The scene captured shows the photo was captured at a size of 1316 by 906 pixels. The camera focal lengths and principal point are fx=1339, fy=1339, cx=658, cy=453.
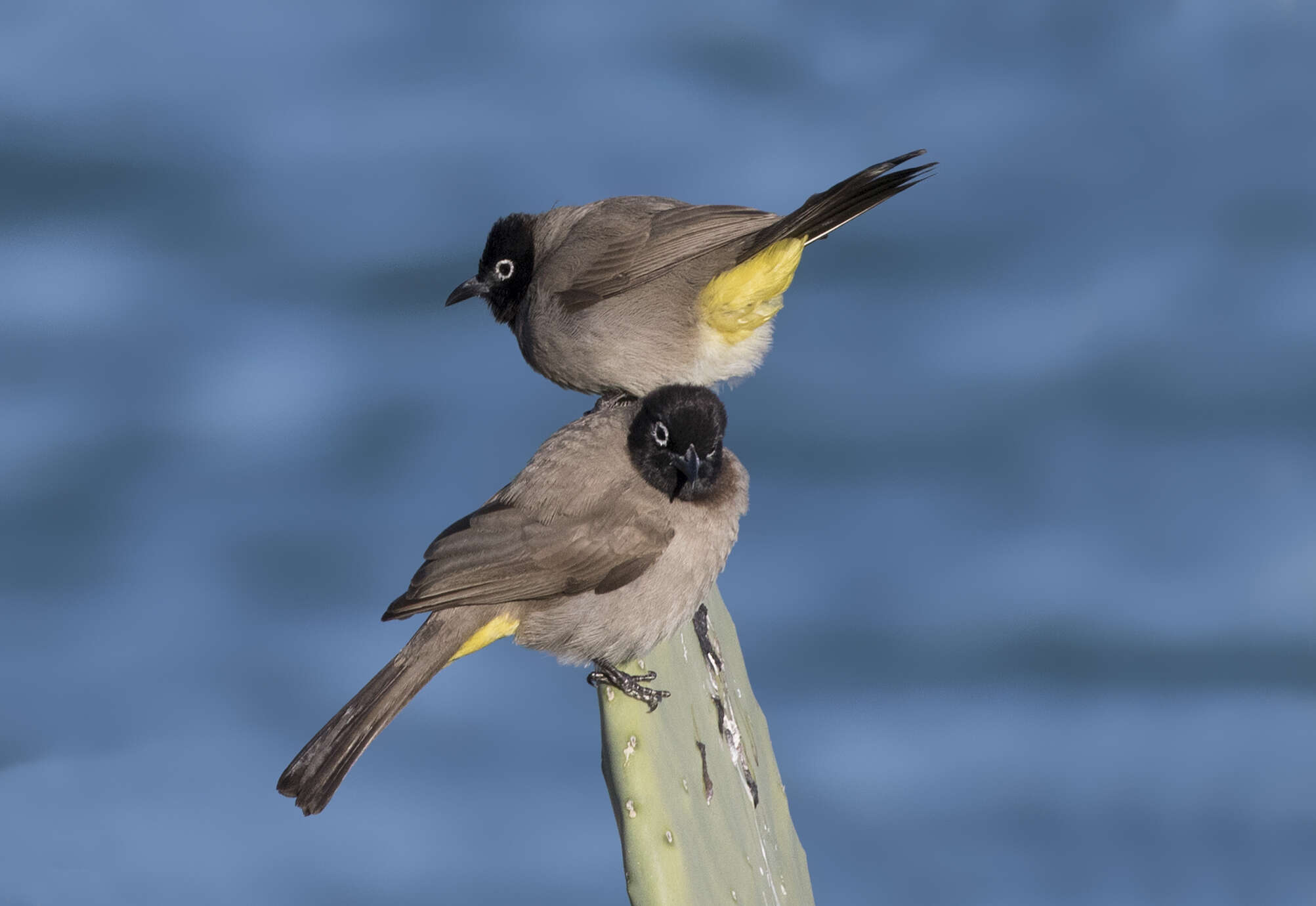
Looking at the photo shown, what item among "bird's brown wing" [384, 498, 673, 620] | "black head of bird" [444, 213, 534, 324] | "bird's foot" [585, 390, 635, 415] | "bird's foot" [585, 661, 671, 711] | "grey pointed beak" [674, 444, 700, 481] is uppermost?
"black head of bird" [444, 213, 534, 324]

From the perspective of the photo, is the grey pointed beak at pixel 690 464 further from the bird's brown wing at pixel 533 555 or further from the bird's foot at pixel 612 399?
the bird's foot at pixel 612 399

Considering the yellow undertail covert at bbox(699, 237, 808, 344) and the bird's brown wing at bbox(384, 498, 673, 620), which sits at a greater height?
the yellow undertail covert at bbox(699, 237, 808, 344)

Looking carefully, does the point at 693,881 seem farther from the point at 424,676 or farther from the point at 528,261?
the point at 528,261

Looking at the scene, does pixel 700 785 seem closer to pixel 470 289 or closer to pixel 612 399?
pixel 612 399

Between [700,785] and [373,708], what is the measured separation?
0.61m

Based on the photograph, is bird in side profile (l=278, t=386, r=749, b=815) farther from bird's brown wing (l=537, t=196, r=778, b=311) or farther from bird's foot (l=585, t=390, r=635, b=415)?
bird's brown wing (l=537, t=196, r=778, b=311)

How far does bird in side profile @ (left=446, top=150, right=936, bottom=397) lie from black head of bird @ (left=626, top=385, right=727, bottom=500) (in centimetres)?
23

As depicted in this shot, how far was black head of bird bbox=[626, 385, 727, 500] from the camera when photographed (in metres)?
2.56

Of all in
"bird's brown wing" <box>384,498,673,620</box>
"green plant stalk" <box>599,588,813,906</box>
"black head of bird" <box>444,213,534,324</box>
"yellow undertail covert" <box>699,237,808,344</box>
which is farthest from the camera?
"black head of bird" <box>444,213,534,324</box>

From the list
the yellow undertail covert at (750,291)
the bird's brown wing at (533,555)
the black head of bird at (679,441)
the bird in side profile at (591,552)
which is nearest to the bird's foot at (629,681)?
the bird in side profile at (591,552)

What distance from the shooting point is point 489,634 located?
253 cm

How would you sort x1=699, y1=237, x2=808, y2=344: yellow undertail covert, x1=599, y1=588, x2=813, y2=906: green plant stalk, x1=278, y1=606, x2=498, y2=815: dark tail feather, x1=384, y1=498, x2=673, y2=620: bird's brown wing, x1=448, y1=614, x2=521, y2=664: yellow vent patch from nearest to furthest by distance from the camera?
x1=599, y1=588, x2=813, y2=906: green plant stalk
x1=278, y1=606, x2=498, y2=815: dark tail feather
x1=384, y1=498, x2=673, y2=620: bird's brown wing
x1=448, y1=614, x2=521, y2=664: yellow vent patch
x1=699, y1=237, x2=808, y2=344: yellow undertail covert

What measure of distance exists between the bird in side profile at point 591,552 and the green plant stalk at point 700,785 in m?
0.11

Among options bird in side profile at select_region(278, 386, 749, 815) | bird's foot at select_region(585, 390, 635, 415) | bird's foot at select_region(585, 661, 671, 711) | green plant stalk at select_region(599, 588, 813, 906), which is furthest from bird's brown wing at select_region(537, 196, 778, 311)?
bird's foot at select_region(585, 661, 671, 711)
